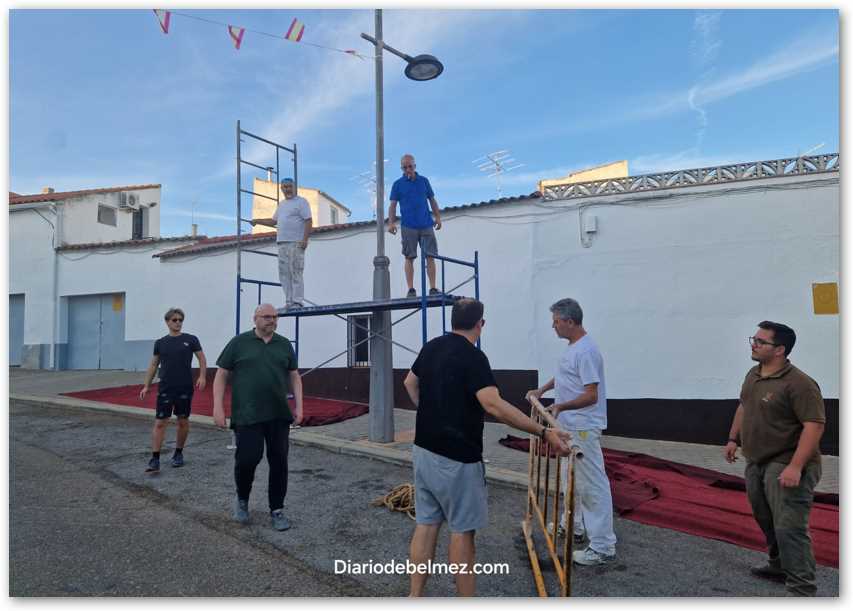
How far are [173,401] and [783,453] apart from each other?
535 centimetres

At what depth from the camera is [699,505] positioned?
16.1 ft

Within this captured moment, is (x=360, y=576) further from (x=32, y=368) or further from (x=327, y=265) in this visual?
(x=32, y=368)

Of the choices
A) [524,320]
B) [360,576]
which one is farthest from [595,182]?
[360,576]

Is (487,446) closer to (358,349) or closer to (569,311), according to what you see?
(569,311)

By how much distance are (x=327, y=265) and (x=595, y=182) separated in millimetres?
5669

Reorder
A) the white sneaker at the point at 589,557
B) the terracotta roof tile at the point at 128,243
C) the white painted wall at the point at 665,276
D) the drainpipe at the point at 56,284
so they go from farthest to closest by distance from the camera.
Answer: the drainpipe at the point at 56,284 → the terracotta roof tile at the point at 128,243 → the white painted wall at the point at 665,276 → the white sneaker at the point at 589,557

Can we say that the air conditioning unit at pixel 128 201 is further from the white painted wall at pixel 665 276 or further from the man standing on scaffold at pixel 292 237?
Answer: the man standing on scaffold at pixel 292 237

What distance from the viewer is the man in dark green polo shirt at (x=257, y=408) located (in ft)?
14.3

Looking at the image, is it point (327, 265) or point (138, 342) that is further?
point (138, 342)

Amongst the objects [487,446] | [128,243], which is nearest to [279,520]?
[487,446]

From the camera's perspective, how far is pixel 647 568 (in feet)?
12.2

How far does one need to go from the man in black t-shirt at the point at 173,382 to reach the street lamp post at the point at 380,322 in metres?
2.26

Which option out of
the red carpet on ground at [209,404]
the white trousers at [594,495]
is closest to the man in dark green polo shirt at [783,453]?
the white trousers at [594,495]

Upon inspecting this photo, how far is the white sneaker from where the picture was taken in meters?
3.67
